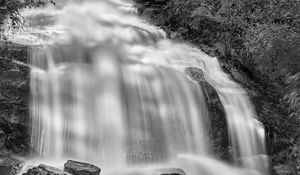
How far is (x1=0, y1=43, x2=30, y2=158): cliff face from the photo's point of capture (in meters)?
7.52

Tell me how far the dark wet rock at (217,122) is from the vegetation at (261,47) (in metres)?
0.97

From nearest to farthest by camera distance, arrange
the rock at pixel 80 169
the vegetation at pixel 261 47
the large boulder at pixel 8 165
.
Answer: the rock at pixel 80 169
the large boulder at pixel 8 165
the vegetation at pixel 261 47

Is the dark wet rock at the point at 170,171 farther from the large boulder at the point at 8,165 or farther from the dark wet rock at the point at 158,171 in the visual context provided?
the large boulder at the point at 8,165

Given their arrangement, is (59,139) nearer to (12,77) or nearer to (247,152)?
(12,77)

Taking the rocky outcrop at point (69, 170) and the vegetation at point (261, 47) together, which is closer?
the rocky outcrop at point (69, 170)

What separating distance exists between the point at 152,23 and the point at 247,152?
208 inches

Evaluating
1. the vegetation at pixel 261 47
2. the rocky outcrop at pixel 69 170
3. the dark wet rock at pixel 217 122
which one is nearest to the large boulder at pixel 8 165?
the rocky outcrop at pixel 69 170

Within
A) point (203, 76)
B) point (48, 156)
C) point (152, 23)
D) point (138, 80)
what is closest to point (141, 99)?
point (138, 80)

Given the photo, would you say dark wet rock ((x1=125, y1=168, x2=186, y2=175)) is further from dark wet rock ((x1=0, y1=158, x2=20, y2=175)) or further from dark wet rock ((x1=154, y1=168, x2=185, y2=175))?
dark wet rock ((x1=0, y1=158, x2=20, y2=175))

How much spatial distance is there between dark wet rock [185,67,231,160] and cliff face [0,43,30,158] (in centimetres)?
380

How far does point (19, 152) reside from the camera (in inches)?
295

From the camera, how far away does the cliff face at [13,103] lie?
7516 millimetres

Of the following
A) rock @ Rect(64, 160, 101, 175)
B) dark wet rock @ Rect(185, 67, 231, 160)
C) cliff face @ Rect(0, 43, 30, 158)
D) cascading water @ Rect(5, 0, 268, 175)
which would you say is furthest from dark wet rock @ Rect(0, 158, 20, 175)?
dark wet rock @ Rect(185, 67, 231, 160)

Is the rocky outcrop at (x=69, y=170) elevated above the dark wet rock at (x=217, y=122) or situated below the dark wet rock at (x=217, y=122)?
below
